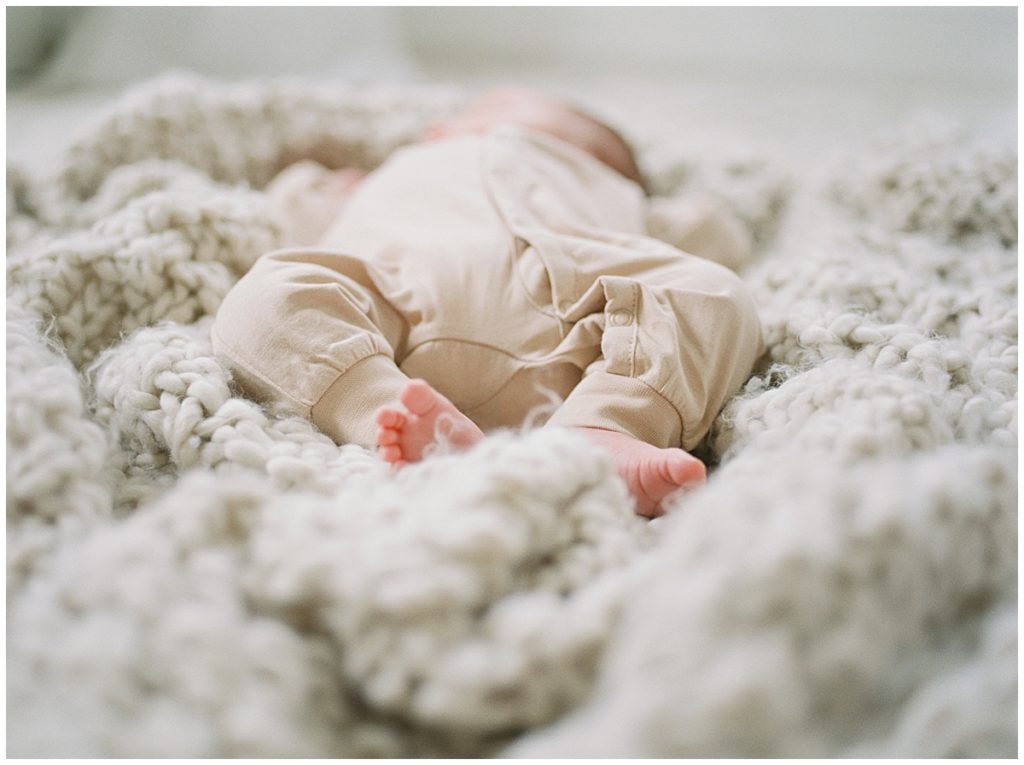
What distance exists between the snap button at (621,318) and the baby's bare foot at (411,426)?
206 millimetres

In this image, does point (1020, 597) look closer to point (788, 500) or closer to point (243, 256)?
point (788, 500)

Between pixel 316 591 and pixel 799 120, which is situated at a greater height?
pixel 799 120

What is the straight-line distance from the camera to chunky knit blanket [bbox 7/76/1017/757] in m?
0.43

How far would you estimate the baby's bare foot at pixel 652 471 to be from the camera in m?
0.64

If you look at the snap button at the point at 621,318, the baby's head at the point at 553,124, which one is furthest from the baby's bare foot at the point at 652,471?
the baby's head at the point at 553,124

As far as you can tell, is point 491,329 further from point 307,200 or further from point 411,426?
point 307,200

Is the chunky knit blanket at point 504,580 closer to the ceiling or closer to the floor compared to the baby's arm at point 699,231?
closer to the floor

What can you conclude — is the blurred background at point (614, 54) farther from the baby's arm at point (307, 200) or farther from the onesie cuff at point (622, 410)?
the onesie cuff at point (622, 410)

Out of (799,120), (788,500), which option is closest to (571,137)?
(799,120)

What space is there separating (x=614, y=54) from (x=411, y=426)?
4.78 feet

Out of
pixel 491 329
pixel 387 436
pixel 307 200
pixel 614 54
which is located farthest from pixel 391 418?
pixel 614 54

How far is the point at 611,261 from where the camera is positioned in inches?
33.3

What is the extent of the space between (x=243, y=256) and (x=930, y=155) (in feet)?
2.98

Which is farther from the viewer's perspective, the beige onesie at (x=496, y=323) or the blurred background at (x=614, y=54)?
the blurred background at (x=614, y=54)
